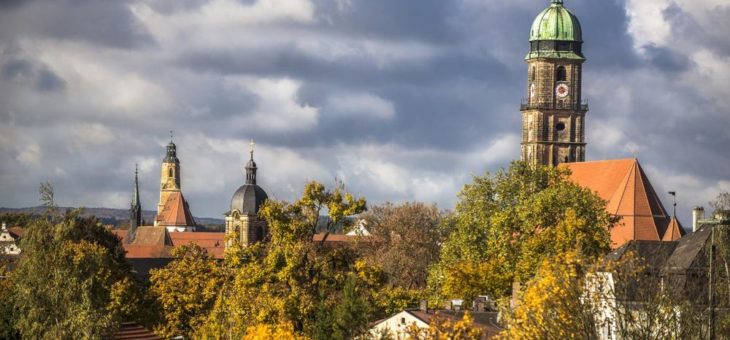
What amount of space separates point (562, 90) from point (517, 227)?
195ft

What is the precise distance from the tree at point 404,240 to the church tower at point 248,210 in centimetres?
3538

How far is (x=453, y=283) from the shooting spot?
7888 centimetres

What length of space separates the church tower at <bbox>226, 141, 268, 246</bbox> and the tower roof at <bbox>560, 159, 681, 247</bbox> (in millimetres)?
57912

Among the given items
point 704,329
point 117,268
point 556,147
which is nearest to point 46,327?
point 704,329

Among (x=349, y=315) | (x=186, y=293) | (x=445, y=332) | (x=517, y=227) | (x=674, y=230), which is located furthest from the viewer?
(x=674, y=230)

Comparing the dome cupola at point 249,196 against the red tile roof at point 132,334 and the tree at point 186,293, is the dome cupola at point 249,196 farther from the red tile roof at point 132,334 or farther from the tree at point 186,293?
the red tile roof at point 132,334

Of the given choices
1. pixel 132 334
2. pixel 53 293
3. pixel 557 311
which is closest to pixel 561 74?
pixel 132 334

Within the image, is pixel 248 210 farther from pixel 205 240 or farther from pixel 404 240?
pixel 404 240

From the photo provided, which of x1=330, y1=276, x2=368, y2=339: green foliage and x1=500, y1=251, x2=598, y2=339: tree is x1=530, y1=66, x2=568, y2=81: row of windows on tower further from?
x1=500, y1=251, x2=598, y2=339: tree

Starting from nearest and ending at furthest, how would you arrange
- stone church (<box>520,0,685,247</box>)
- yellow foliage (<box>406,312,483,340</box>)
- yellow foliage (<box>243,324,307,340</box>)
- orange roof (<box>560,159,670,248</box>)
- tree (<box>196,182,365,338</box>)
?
1. yellow foliage (<box>406,312,483,340</box>)
2. yellow foliage (<box>243,324,307,340</box>)
3. tree (<box>196,182,365,338</box>)
4. orange roof (<box>560,159,670,248</box>)
5. stone church (<box>520,0,685,247</box>)

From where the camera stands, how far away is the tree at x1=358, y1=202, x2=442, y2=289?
4579 inches

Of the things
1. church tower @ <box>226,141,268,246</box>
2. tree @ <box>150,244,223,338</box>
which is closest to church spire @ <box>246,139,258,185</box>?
church tower @ <box>226,141,268,246</box>

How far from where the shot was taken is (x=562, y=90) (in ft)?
459

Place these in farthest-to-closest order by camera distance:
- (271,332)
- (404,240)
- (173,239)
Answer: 1. (173,239)
2. (404,240)
3. (271,332)
